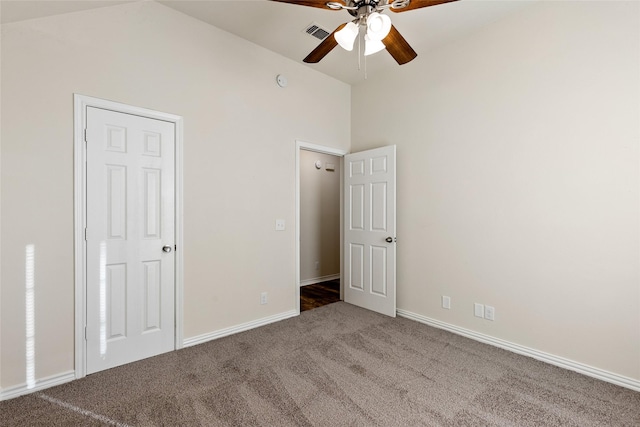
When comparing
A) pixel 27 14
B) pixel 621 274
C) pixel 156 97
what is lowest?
pixel 621 274

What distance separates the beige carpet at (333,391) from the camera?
5.85ft

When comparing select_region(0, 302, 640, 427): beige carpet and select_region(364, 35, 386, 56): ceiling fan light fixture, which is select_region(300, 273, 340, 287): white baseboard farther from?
select_region(364, 35, 386, 56): ceiling fan light fixture

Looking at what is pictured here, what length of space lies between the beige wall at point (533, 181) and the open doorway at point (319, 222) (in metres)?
1.88

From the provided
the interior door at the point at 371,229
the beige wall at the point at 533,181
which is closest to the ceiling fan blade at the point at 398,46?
the beige wall at the point at 533,181

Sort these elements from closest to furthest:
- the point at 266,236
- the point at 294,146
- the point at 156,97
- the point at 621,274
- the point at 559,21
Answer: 1. the point at 621,274
2. the point at 559,21
3. the point at 156,97
4. the point at 266,236
5. the point at 294,146

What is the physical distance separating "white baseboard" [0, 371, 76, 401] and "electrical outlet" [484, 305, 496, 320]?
3.42 meters

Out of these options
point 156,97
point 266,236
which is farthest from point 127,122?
point 266,236

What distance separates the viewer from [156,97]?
100 inches

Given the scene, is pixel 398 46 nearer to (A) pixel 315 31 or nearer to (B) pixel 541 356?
(A) pixel 315 31

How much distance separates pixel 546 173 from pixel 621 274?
882mm

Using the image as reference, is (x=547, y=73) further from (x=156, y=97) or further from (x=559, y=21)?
(x=156, y=97)

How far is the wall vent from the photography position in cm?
281

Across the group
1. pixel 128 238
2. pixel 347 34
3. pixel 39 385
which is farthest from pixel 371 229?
pixel 39 385

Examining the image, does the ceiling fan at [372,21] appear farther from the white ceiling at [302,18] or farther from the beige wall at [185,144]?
the beige wall at [185,144]
